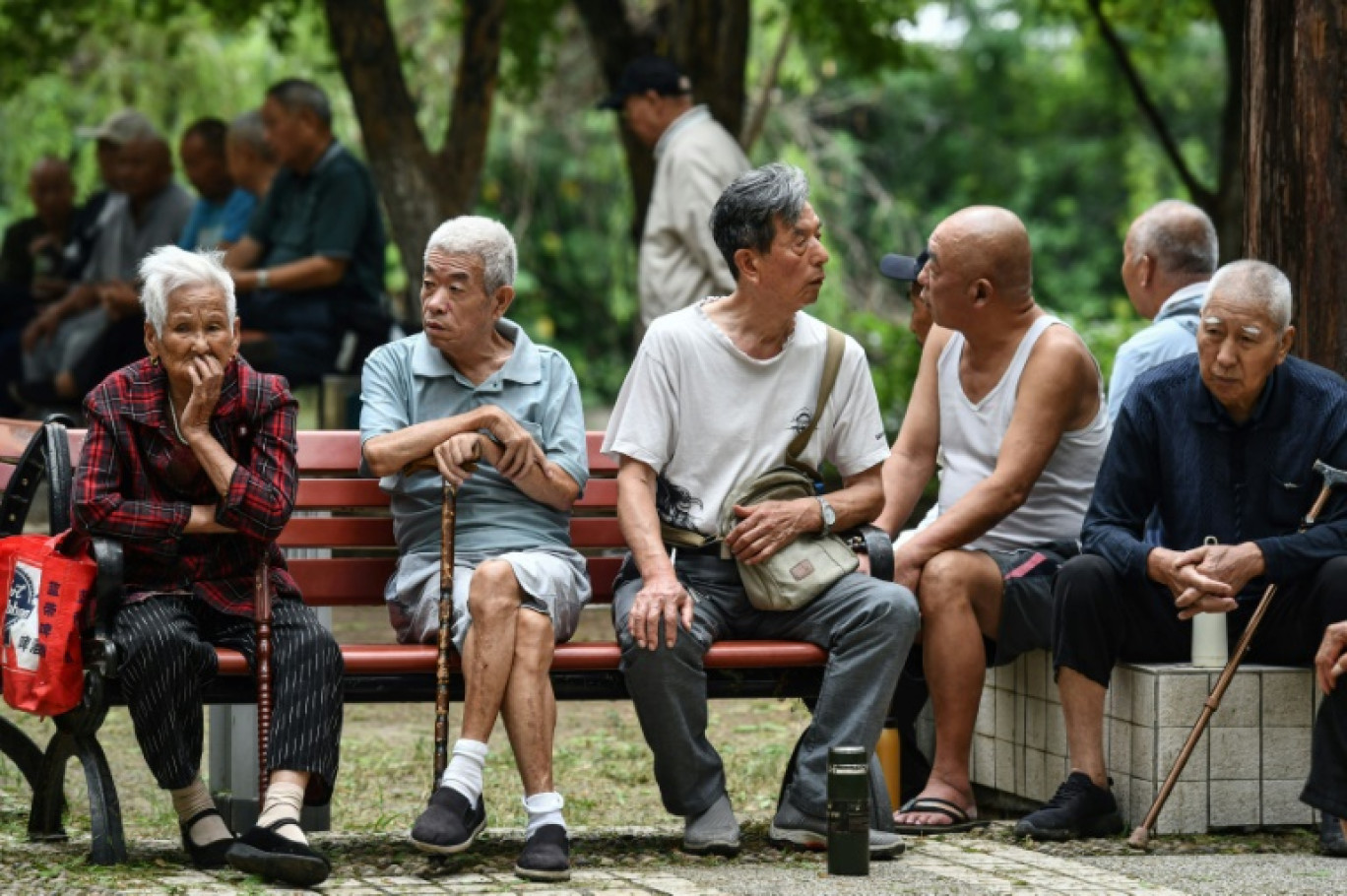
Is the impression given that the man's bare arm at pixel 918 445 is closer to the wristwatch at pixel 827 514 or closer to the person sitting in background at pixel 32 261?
the wristwatch at pixel 827 514

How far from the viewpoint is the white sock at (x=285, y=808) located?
5109 mm

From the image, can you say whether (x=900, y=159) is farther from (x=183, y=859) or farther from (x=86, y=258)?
(x=183, y=859)

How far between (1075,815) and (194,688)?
226 cm

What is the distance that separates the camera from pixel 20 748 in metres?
6.00

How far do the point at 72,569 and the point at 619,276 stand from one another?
18983 millimetres

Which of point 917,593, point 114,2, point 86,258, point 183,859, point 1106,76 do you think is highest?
point 1106,76

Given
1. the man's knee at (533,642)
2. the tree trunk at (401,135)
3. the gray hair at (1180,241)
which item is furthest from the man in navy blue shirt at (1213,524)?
the tree trunk at (401,135)

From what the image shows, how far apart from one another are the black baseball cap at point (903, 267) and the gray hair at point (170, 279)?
82.7 inches

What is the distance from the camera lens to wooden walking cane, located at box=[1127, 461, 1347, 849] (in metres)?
5.66

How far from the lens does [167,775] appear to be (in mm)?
5242

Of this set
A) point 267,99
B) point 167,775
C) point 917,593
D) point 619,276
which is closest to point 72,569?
point 167,775

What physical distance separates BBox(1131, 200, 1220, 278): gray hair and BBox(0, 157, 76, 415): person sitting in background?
7.68m

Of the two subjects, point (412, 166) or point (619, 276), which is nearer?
point (412, 166)

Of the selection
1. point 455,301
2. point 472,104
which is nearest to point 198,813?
point 455,301
